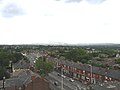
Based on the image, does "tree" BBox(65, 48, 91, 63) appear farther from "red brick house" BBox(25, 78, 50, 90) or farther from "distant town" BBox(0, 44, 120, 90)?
"red brick house" BBox(25, 78, 50, 90)

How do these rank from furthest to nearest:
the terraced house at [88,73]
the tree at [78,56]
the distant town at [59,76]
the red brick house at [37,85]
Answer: the tree at [78,56] → the terraced house at [88,73] → the distant town at [59,76] → the red brick house at [37,85]

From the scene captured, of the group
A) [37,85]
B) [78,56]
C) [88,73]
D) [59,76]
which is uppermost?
[78,56]

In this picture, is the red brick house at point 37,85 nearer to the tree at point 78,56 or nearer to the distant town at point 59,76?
the distant town at point 59,76

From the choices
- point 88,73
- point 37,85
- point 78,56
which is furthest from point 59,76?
point 78,56

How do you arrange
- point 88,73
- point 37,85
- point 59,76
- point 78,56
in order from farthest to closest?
point 78,56
point 88,73
point 59,76
point 37,85

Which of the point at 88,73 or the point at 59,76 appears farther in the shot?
the point at 88,73

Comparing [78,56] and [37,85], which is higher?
[78,56]

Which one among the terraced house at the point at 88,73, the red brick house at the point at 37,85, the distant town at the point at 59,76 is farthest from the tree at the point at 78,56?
the red brick house at the point at 37,85

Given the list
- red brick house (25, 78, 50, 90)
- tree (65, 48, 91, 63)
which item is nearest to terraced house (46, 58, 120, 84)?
tree (65, 48, 91, 63)

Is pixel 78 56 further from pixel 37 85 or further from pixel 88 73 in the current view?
pixel 37 85

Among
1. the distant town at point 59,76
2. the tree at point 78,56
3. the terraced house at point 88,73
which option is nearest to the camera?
the distant town at point 59,76

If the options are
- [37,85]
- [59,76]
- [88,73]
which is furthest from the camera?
[88,73]
